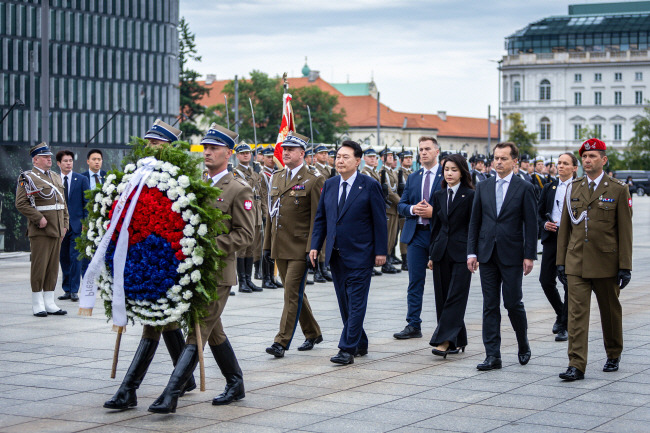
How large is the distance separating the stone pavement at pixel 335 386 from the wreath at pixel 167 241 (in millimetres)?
761

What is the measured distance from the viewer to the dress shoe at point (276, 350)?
368 inches

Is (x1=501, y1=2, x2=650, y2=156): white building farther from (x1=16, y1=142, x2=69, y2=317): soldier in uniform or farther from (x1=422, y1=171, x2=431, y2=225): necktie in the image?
(x1=422, y1=171, x2=431, y2=225): necktie

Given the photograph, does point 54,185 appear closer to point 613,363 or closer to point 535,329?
point 535,329

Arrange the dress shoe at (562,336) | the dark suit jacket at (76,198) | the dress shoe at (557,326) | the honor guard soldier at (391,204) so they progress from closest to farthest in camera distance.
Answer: the dress shoe at (562,336), the dress shoe at (557,326), the dark suit jacket at (76,198), the honor guard soldier at (391,204)

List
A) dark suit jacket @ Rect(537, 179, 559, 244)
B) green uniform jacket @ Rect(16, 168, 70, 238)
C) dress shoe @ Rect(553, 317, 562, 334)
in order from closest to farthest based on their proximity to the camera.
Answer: dress shoe @ Rect(553, 317, 562, 334)
dark suit jacket @ Rect(537, 179, 559, 244)
green uniform jacket @ Rect(16, 168, 70, 238)

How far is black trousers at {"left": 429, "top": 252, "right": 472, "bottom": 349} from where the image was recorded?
9430 mm

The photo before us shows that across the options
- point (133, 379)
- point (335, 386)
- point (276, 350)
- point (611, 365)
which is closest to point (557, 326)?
point (611, 365)

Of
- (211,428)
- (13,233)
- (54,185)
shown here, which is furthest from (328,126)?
(211,428)

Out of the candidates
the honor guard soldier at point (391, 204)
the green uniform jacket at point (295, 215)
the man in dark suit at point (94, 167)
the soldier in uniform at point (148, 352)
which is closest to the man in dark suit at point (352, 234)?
the green uniform jacket at point (295, 215)

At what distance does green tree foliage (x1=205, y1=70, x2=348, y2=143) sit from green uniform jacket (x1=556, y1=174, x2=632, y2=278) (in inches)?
3642

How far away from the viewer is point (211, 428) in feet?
21.7

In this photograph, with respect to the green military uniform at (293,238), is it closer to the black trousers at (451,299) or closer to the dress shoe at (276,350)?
the dress shoe at (276,350)

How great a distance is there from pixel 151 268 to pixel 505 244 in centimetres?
342

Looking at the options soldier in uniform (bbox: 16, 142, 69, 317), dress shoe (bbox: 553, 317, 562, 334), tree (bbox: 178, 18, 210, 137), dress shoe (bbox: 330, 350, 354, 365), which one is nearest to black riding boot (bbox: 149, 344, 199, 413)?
dress shoe (bbox: 330, 350, 354, 365)
